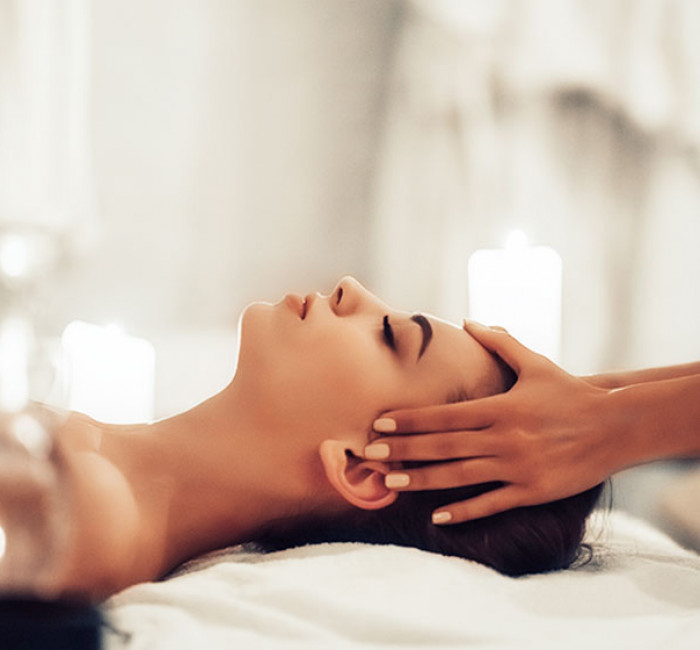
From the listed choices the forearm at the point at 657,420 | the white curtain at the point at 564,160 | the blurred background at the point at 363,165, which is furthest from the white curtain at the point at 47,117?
the forearm at the point at 657,420

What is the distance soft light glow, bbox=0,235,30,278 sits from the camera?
62.9 inches

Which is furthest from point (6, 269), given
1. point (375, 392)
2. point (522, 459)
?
point (522, 459)

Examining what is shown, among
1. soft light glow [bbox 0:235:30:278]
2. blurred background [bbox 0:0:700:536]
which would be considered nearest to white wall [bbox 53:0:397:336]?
blurred background [bbox 0:0:700:536]

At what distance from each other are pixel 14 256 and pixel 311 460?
3.28ft

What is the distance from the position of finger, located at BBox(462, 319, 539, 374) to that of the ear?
0.18 metres

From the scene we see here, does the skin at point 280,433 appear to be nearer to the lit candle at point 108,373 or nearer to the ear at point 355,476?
the ear at point 355,476

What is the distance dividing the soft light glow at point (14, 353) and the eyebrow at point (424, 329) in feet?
2.71

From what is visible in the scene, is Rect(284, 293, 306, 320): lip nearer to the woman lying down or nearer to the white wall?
the woman lying down

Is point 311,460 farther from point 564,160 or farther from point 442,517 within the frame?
point 564,160

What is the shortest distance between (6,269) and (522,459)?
45.3 inches

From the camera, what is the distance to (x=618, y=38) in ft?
6.00

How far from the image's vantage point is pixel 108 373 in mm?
1475

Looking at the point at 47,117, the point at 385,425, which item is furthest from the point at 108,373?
the point at 385,425

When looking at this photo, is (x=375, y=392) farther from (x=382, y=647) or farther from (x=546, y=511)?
(x=382, y=647)
